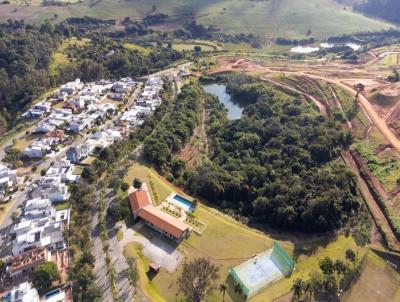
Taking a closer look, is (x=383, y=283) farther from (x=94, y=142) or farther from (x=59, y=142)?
(x=59, y=142)

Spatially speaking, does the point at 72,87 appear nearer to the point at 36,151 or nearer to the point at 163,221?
the point at 36,151

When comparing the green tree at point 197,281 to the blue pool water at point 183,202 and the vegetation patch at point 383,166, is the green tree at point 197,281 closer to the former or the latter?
the blue pool water at point 183,202

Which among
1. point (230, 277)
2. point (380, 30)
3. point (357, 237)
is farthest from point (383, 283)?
point (380, 30)

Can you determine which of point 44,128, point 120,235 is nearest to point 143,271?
point 120,235

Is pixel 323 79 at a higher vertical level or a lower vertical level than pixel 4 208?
higher

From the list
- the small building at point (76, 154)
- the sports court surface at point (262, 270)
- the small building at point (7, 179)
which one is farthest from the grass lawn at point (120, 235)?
the small building at point (7, 179)

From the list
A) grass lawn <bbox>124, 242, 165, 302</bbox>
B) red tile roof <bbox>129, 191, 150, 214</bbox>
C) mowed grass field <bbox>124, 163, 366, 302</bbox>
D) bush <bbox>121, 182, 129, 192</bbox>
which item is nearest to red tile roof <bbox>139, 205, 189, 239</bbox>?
red tile roof <bbox>129, 191, 150, 214</bbox>
